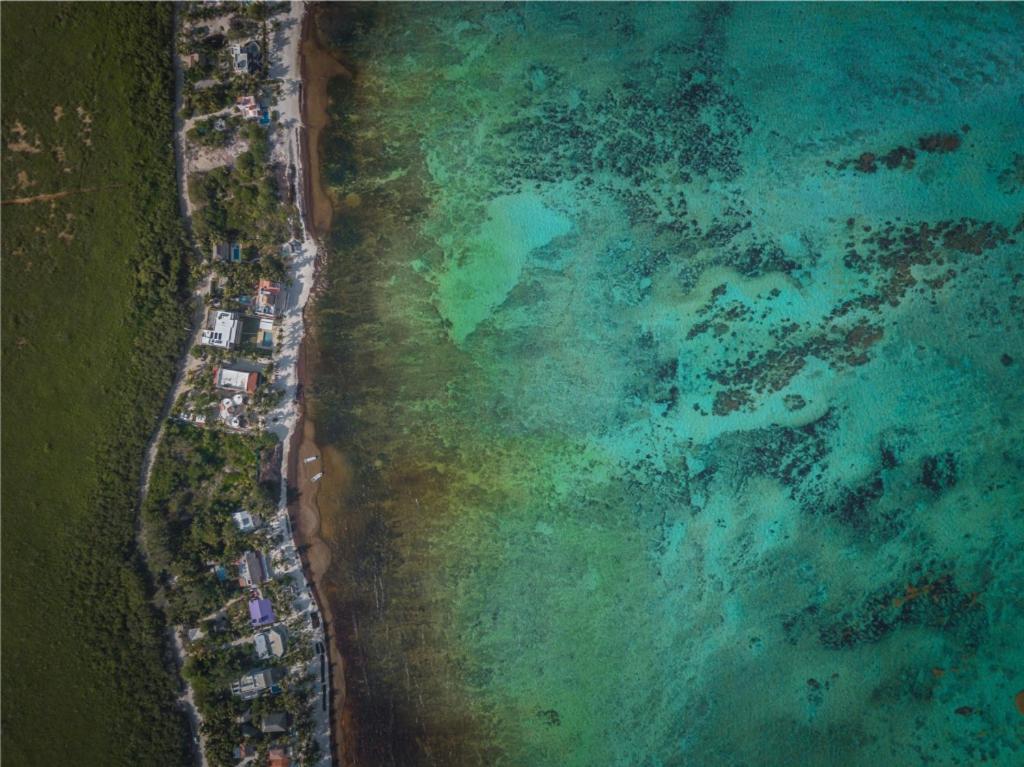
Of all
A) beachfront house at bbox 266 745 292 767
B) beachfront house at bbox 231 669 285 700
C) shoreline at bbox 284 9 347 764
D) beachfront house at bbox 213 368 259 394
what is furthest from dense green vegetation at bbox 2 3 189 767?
shoreline at bbox 284 9 347 764

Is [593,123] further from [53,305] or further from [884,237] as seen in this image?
[53,305]

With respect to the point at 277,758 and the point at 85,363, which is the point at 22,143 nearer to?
the point at 85,363

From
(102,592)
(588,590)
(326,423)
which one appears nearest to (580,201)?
(326,423)

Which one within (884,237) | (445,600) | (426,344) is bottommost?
(445,600)

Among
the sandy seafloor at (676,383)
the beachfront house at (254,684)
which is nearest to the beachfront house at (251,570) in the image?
the sandy seafloor at (676,383)

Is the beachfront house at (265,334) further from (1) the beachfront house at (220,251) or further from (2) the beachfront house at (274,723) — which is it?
(2) the beachfront house at (274,723)

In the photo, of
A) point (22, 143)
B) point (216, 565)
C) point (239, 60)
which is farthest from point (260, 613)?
point (239, 60)

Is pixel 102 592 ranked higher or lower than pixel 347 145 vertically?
lower

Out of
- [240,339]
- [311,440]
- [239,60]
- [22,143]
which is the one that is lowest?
[311,440]
